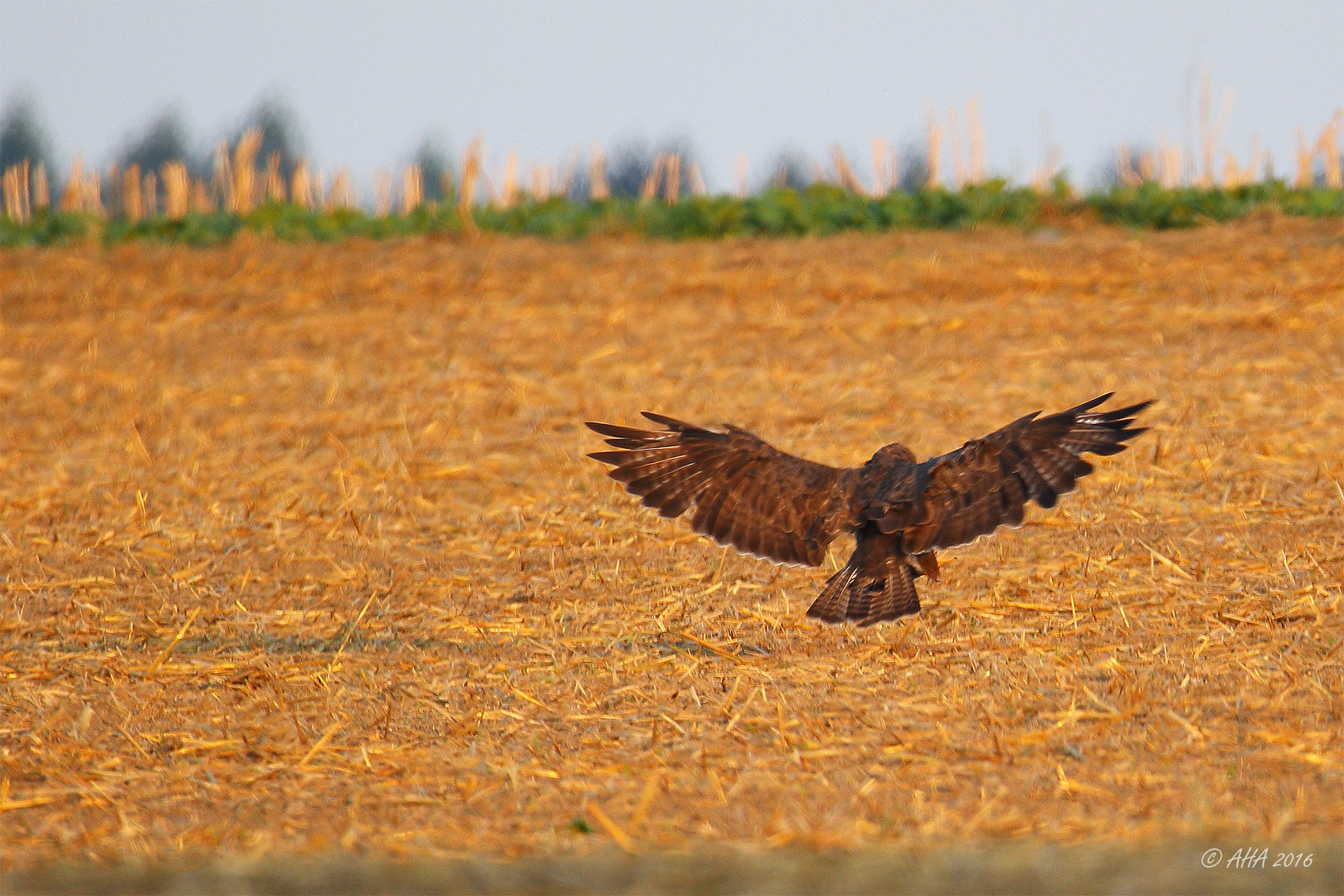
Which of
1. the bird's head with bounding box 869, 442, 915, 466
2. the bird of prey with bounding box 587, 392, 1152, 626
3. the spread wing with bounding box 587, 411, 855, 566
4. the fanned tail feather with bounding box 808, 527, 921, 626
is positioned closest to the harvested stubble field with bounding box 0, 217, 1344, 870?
the fanned tail feather with bounding box 808, 527, 921, 626

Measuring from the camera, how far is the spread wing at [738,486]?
23.4ft

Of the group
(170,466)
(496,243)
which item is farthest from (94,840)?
(496,243)

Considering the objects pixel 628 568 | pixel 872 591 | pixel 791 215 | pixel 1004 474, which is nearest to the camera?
pixel 1004 474

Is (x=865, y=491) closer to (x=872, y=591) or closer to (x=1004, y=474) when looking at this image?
(x=872, y=591)

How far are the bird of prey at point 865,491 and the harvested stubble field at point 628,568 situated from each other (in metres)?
0.57

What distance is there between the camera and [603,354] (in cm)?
1548

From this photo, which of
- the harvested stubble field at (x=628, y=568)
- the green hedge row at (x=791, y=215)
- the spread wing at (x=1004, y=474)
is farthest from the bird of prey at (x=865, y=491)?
the green hedge row at (x=791, y=215)

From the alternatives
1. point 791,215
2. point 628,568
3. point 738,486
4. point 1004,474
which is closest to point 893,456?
point 1004,474

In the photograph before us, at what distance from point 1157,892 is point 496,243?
17.2 meters

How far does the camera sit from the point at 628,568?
9.39 metres

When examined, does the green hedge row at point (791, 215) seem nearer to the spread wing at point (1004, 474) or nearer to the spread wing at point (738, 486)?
the spread wing at point (738, 486)

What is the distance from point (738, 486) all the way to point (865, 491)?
673 mm

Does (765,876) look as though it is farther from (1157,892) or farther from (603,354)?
(603,354)

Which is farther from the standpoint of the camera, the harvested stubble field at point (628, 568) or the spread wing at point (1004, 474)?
the spread wing at point (1004, 474)
